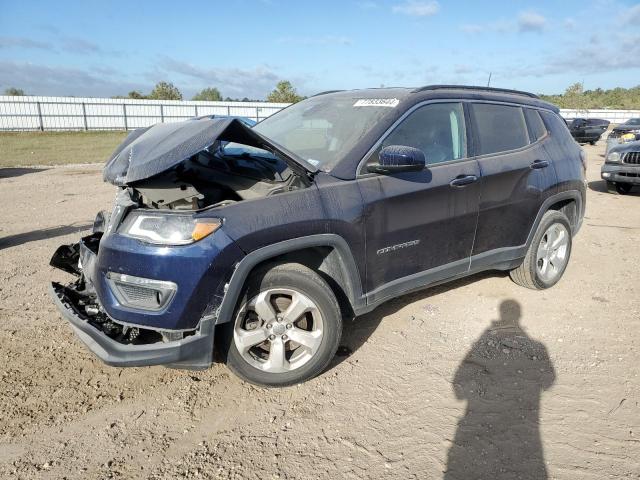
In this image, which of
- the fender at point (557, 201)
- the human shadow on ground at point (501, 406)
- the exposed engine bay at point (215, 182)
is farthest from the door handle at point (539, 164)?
the exposed engine bay at point (215, 182)

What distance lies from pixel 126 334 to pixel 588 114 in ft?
169

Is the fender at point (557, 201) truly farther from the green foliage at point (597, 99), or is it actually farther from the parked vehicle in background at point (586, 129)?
the green foliage at point (597, 99)

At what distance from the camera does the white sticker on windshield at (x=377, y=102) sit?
139 inches

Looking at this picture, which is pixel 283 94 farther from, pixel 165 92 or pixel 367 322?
pixel 367 322

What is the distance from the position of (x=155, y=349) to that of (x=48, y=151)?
1993 cm

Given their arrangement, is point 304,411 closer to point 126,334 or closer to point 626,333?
point 126,334

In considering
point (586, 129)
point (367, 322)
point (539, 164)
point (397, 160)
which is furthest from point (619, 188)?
point (586, 129)

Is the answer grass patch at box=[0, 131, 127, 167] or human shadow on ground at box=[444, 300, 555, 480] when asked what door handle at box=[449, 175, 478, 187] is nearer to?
human shadow on ground at box=[444, 300, 555, 480]

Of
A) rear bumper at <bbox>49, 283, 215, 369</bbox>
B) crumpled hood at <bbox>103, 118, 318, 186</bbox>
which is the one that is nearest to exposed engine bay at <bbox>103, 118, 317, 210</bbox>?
crumpled hood at <bbox>103, 118, 318, 186</bbox>

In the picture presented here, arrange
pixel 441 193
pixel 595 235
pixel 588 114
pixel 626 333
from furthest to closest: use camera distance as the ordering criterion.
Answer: pixel 588 114 → pixel 595 235 → pixel 626 333 → pixel 441 193

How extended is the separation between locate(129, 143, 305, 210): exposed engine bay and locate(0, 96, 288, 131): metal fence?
2646 centimetres

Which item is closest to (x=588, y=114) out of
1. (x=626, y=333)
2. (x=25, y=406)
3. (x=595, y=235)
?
(x=595, y=235)

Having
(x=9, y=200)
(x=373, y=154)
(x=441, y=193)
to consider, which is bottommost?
(x=9, y=200)

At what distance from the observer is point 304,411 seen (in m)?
2.88
